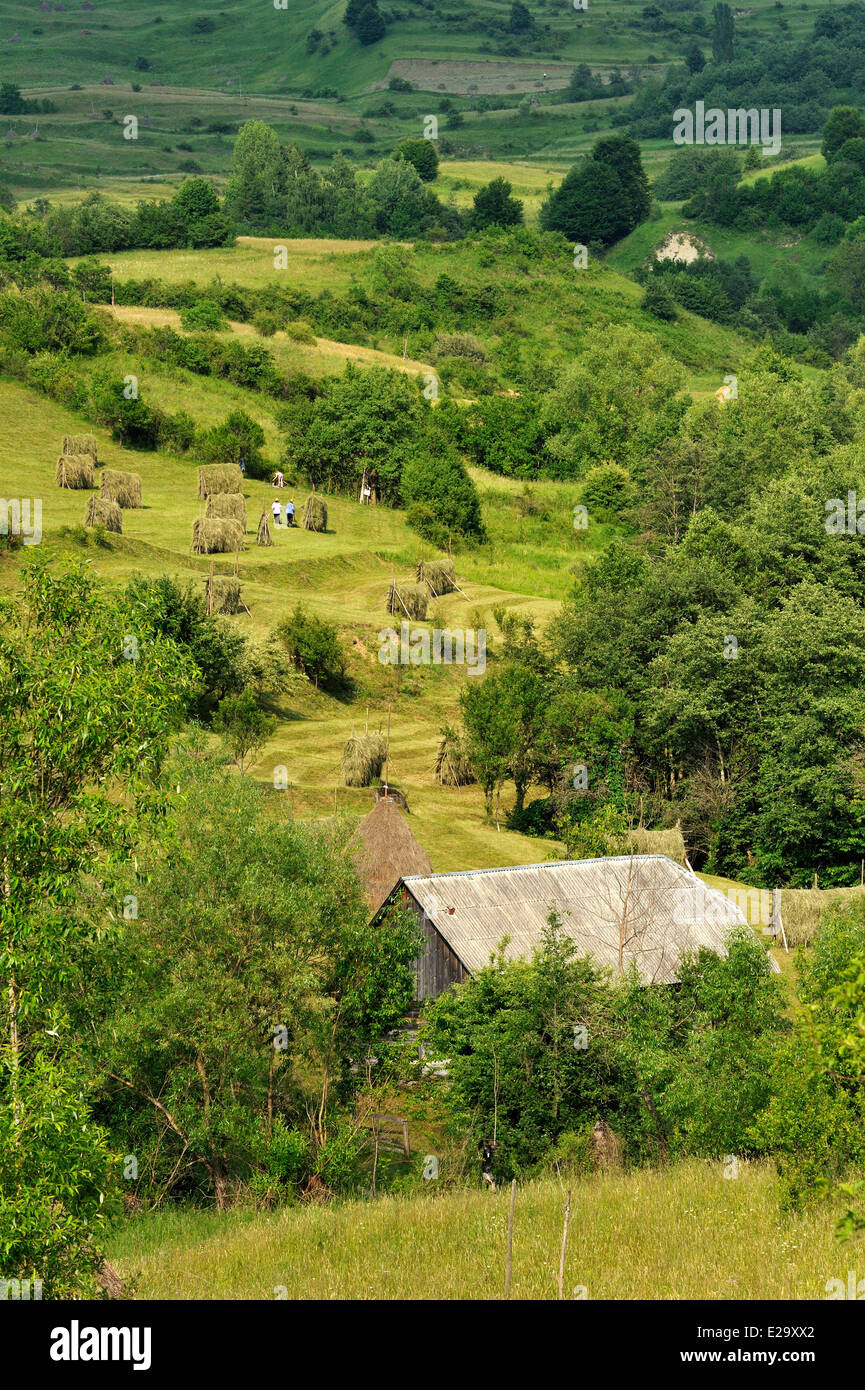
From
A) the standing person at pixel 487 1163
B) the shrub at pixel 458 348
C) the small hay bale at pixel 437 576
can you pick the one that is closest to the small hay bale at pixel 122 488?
the small hay bale at pixel 437 576

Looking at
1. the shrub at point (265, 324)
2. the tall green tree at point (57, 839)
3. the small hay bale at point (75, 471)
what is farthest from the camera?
the shrub at point (265, 324)

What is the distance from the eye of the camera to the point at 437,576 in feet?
213

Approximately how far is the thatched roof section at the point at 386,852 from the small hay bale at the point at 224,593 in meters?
16.5

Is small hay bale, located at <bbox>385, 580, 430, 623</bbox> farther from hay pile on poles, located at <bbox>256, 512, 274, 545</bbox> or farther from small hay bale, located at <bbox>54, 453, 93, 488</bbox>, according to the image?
small hay bale, located at <bbox>54, 453, 93, 488</bbox>

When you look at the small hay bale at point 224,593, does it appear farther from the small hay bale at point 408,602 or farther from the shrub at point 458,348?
the shrub at point 458,348

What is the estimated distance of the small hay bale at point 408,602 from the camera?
60.3 m

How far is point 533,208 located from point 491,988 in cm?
17135

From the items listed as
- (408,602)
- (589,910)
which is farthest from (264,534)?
(589,910)

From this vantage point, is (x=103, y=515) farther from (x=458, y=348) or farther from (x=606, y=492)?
(x=458, y=348)

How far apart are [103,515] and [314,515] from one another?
13852 mm

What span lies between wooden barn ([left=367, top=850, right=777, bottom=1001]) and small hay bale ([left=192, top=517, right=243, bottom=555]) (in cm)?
2679

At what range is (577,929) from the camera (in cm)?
3306
